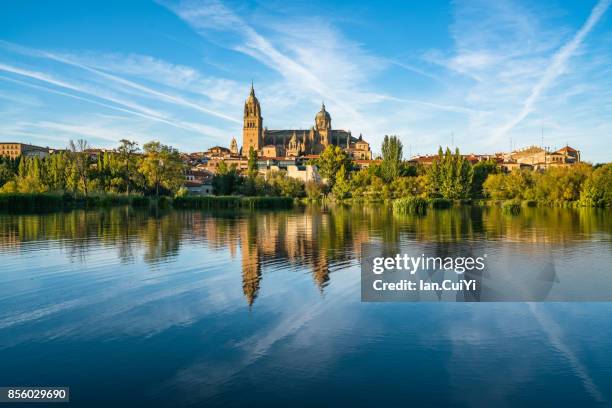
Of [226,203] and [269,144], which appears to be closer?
[226,203]

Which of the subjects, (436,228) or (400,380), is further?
(436,228)

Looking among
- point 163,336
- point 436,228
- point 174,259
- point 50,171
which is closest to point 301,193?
point 50,171

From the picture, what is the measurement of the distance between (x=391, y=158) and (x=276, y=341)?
92693 mm

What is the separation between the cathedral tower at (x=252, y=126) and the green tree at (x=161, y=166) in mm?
109724

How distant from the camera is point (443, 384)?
7.62m

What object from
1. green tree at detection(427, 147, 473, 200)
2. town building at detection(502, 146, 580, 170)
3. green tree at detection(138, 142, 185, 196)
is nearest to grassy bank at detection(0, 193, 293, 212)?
green tree at detection(138, 142, 185, 196)

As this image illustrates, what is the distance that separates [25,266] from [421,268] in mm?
13127

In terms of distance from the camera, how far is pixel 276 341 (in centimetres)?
943

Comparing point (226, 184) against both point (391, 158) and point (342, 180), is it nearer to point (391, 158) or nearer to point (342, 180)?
point (342, 180)

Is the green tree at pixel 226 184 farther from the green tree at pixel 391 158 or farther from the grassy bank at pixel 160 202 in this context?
the green tree at pixel 391 158

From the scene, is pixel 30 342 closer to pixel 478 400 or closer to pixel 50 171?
pixel 478 400

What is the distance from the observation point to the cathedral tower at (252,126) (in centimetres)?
19188

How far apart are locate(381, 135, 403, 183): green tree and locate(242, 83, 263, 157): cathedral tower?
96.2 metres

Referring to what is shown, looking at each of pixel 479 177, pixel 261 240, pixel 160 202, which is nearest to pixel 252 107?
pixel 479 177
